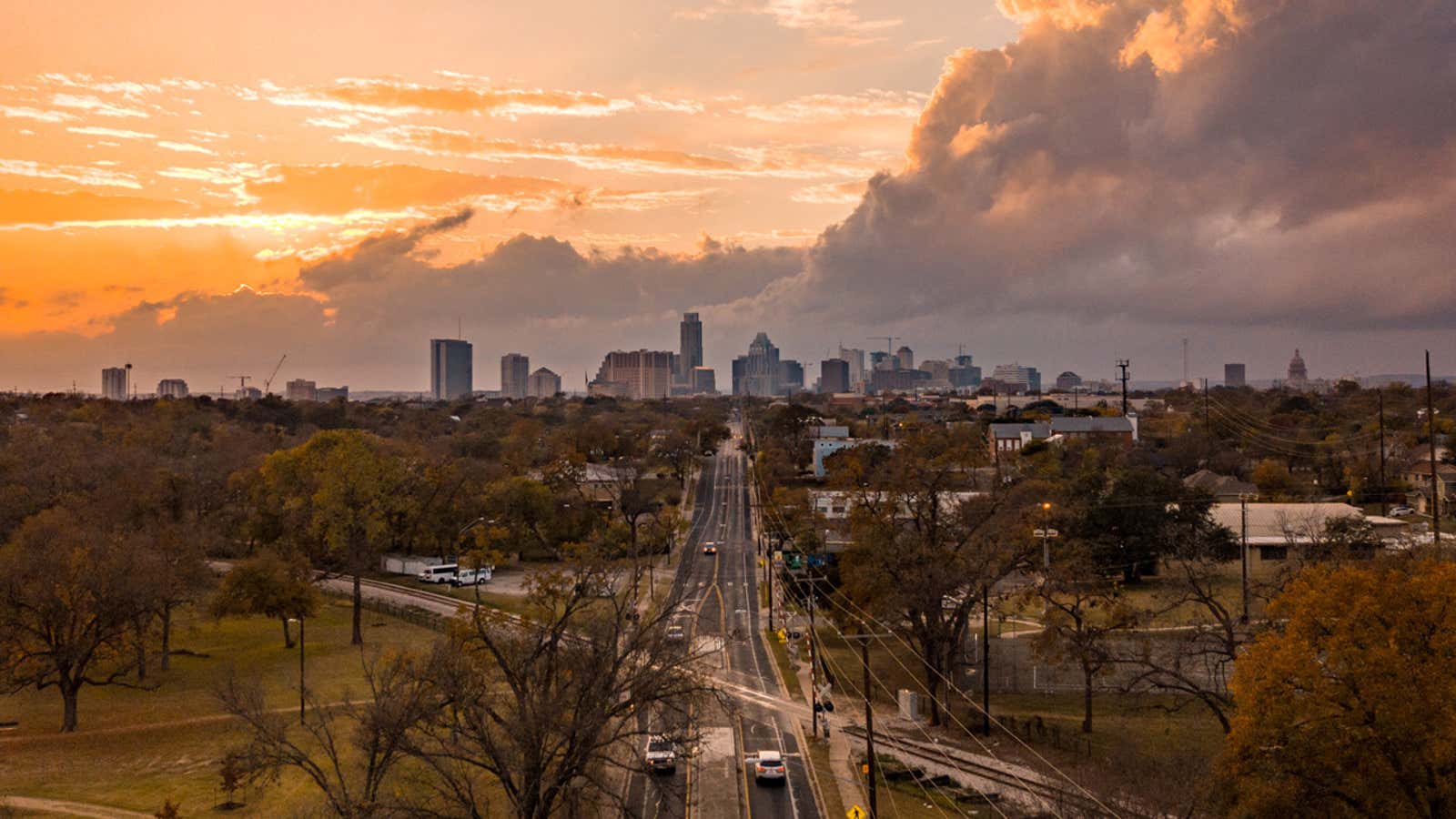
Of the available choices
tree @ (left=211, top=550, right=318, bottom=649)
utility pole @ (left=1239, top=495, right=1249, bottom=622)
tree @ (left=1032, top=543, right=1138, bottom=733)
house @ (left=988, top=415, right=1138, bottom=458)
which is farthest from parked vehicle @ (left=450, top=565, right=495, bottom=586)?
house @ (left=988, top=415, right=1138, bottom=458)

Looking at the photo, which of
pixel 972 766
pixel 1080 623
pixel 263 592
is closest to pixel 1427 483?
pixel 1080 623

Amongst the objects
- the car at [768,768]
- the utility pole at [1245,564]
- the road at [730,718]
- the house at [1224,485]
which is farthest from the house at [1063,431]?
the car at [768,768]

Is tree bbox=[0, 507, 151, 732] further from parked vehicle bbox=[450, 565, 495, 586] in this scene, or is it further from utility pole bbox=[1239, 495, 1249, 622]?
utility pole bbox=[1239, 495, 1249, 622]

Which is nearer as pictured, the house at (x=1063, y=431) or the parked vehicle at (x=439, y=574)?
the parked vehicle at (x=439, y=574)

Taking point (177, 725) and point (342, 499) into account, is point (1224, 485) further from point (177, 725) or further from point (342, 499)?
point (177, 725)

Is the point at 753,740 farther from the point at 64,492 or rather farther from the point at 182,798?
the point at 64,492

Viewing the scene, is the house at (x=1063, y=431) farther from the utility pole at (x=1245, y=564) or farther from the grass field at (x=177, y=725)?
the grass field at (x=177, y=725)
